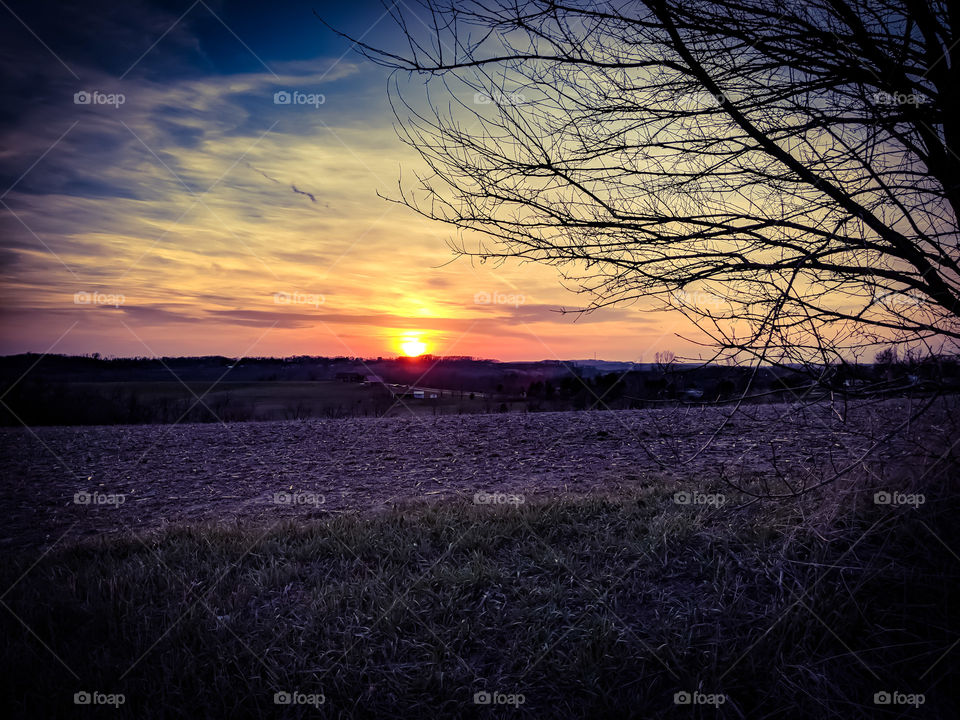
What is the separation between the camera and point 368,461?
32.6 ft

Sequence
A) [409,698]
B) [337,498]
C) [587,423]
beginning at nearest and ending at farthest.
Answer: [409,698] < [337,498] < [587,423]

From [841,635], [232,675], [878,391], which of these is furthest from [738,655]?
[232,675]

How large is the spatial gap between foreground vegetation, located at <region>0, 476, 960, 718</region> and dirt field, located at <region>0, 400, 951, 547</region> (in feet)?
2.82

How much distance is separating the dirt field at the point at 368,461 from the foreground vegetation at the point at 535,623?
858mm

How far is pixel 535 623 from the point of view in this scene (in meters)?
3.31

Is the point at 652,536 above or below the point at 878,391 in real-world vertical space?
below

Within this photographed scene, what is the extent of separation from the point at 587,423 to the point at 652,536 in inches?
335

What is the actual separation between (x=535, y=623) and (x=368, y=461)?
7.05 m

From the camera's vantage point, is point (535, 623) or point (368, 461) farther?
point (368, 461)

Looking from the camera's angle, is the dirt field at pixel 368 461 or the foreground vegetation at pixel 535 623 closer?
the foreground vegetation at pixel 535 623

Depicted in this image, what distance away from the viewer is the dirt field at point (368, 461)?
18.5 feet

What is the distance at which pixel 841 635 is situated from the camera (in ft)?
9.94

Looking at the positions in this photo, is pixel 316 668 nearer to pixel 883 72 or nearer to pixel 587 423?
pixel 883 72

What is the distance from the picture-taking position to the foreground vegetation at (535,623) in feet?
9.29
